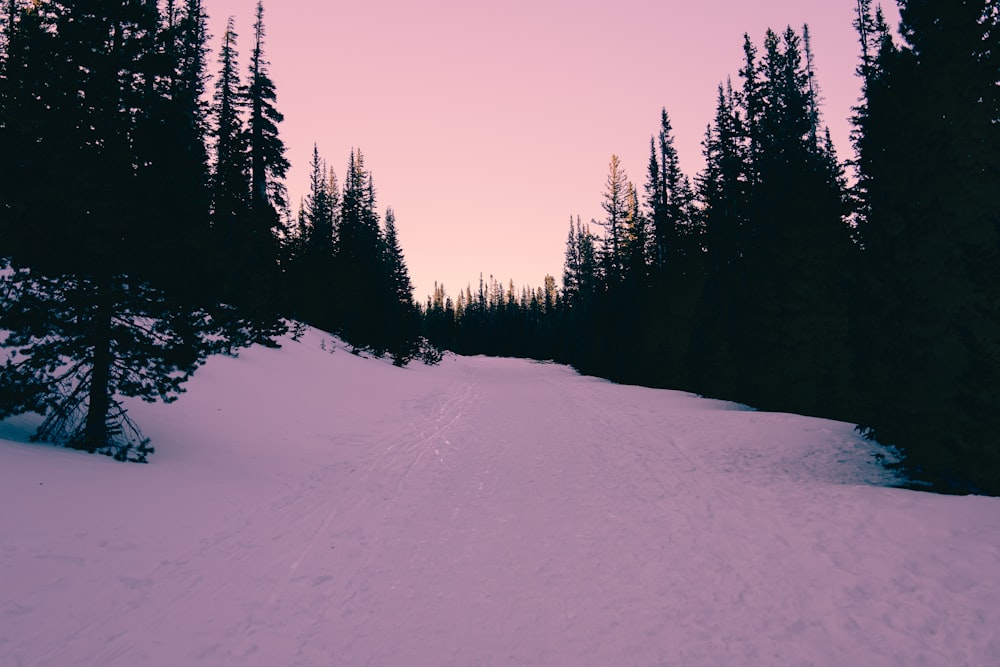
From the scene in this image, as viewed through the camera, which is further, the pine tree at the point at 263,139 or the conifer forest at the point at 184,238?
the pine tree at the point at 263,139

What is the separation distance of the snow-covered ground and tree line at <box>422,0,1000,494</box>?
217 cm

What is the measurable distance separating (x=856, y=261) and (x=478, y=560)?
9679 millimetres

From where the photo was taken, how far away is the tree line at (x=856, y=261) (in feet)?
27.3

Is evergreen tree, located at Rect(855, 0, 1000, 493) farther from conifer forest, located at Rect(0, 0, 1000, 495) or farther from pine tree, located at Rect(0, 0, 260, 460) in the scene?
pine tree, located at Rect(0, 0, 260, 460)

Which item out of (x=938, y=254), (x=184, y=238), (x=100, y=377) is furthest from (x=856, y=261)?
(x=100, y=377)

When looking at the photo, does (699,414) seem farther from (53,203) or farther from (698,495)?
(53,203)

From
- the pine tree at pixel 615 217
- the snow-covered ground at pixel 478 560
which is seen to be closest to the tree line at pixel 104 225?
the snow-covered ground at pixel 478 560

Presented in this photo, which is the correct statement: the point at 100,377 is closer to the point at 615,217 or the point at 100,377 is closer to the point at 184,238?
the point at 184,238

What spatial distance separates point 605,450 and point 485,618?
813cm

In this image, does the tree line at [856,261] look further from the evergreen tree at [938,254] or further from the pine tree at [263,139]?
the pine tree at [263,139]

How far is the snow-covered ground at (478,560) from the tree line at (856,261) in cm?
217

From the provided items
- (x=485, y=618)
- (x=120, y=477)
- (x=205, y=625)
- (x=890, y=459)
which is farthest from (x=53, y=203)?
(x=890, y=459)

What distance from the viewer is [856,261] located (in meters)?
9.92

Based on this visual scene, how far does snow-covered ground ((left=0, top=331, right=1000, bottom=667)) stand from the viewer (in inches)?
163
